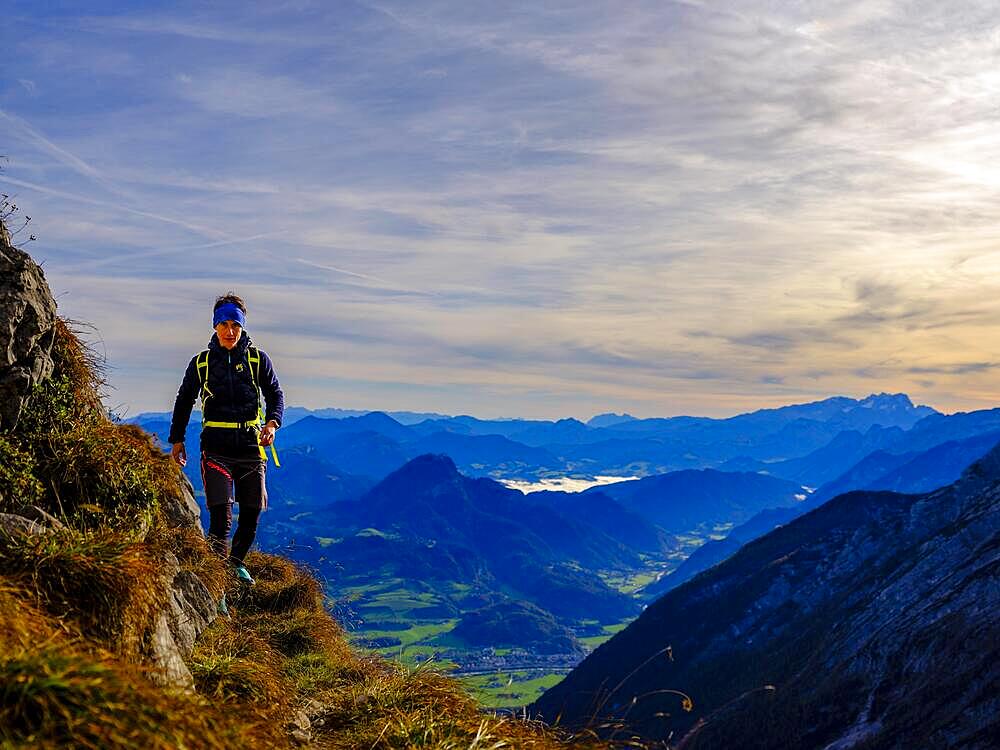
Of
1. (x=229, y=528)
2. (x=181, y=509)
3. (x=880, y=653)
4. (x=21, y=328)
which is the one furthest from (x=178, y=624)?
(x=880, y=653)

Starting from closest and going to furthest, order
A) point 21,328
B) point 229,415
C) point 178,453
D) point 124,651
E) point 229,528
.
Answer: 1. point 124,651
2. point 21,328
3. point 229,415
4. point 178,453
5. point 229,528

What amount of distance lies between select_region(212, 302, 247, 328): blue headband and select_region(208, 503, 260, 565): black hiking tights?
130 inches

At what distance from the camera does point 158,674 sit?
6281 mm

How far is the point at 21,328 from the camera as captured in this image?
9.68 meters

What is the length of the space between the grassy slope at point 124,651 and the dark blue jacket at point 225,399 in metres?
0.82

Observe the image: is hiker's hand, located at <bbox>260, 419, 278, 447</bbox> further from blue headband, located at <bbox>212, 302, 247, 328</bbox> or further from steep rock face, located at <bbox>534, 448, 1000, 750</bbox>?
steep rock face, located at <bbox>534, 448, 1000, 750</bbox>

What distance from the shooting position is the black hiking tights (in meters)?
11.9

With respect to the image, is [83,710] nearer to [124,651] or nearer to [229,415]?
[124,651]

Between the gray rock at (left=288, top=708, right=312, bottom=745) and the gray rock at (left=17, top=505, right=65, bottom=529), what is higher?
the gray rock at (left=17, top=505, right=65, bottom=529)

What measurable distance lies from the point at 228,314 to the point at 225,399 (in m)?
1.49

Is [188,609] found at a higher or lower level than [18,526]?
lower

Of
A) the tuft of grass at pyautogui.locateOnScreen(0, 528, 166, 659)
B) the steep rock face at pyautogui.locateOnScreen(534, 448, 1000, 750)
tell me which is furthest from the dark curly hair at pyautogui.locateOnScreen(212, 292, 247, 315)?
the steep rock face at pyautogui.locateOnScreen(534, 448, 1000, 750)

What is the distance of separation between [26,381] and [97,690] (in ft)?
22.2

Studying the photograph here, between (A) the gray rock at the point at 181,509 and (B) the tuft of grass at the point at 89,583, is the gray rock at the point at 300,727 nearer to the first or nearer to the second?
(B) the tuft of grass at the point at 89,583
